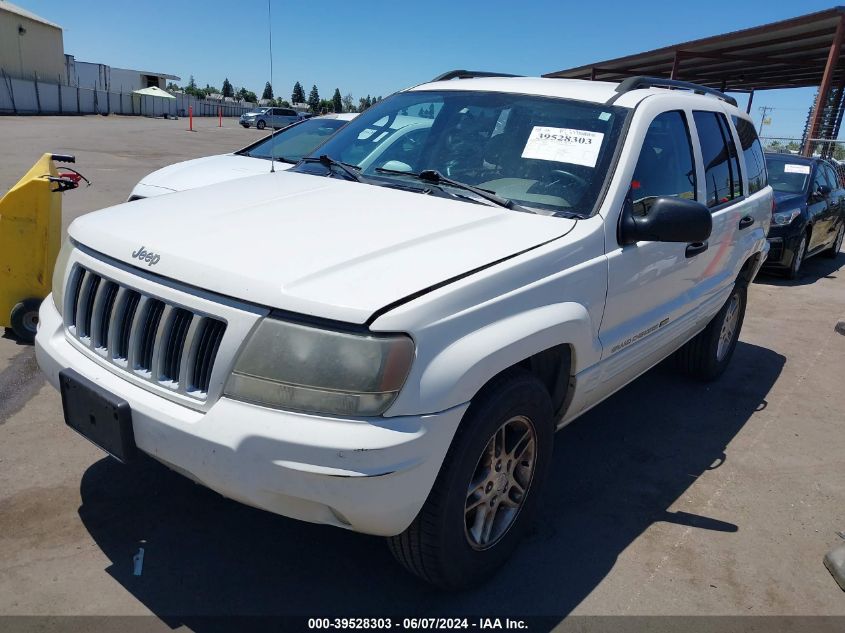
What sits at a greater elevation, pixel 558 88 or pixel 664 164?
pixel 558 88

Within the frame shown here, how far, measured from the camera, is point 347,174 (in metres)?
3.57

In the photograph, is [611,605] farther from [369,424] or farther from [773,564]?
[369,424]

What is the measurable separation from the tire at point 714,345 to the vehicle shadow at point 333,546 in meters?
1.13

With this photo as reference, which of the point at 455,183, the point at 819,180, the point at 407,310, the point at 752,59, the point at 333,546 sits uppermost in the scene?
the point at 752,59

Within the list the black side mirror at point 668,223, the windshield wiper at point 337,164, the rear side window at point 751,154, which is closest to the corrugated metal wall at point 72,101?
the windshield wiper at point 337,164

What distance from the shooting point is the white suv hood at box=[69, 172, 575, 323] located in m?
2.21

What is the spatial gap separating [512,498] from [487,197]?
4.25 feet

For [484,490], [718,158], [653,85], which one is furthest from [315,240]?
[718,158]

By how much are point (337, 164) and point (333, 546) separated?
6.33ft

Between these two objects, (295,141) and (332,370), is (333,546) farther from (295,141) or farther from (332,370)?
A: (295,141)

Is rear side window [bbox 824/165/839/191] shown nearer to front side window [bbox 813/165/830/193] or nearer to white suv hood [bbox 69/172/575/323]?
front side window [bbox 813/165/830/193]

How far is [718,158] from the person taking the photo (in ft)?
14.0

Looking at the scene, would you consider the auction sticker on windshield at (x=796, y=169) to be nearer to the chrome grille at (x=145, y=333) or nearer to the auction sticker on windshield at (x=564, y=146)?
the auction sticker on windshield at (x=564, y=146)

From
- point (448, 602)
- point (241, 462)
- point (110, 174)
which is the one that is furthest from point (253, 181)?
point (110, 174)
